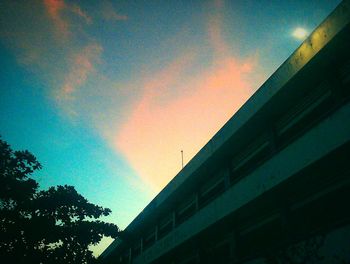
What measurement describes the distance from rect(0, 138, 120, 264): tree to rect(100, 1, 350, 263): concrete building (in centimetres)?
472

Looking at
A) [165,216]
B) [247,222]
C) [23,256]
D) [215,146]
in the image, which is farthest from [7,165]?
[247,222]

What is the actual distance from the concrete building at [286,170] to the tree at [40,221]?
472 centimetres

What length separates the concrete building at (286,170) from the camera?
7.91 metres

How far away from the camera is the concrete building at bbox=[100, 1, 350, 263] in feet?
25.9

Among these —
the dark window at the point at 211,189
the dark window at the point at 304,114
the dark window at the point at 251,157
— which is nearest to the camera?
the dark window at the point at 304,114

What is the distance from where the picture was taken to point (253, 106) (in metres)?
11.4

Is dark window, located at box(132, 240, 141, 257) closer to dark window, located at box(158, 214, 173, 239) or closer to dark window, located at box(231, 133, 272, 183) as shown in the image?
dark window, located at box(158, 214, 173, 239)

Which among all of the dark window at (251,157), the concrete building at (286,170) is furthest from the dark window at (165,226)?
the dark window at (251,157)

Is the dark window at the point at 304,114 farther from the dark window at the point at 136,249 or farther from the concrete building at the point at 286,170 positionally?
the dark window at the point at 136,249

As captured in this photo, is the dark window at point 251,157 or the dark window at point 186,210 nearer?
the dark window at point 251,157

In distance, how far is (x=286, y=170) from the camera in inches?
370

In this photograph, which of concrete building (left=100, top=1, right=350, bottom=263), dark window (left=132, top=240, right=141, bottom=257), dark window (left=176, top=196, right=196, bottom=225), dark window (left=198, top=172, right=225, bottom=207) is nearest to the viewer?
concrete building (left=100, top=1, right=350, bottom=263)

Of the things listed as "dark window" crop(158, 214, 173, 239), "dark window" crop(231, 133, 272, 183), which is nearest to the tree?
"dark window" crop(158, 214, 173, 239)

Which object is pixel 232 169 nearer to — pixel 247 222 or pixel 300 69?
pixel 247 222
